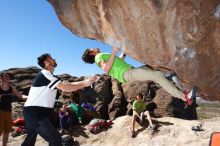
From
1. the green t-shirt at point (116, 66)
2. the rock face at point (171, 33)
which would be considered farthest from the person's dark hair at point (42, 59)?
the rock face at point (171, 33)

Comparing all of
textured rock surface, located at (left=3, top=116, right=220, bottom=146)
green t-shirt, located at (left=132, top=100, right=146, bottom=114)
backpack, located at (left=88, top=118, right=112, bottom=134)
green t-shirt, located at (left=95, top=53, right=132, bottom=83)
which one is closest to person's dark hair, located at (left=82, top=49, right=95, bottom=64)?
green t-shirt, located at (left=95, top=53, right=132, bottom=83)

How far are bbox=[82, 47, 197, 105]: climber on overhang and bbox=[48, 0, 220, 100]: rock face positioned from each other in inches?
11.4

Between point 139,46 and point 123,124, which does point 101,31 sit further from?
point 123,124

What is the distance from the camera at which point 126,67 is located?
19.7 ft

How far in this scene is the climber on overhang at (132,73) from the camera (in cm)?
561

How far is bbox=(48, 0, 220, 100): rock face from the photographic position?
221 inches

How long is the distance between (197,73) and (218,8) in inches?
44.7

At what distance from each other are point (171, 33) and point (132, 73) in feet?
2.99

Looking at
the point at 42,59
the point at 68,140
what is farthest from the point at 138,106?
the point at 42,59

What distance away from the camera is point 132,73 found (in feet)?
19.0

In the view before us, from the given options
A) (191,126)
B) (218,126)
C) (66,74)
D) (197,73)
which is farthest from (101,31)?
(66,74)

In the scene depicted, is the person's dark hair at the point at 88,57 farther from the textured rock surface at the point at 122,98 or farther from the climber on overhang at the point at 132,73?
the textured rock surface at the point at 122,98

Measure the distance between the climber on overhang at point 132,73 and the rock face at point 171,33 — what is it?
0.29 metres

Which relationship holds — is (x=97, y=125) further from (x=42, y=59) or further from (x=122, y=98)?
(x=42, y=59)
